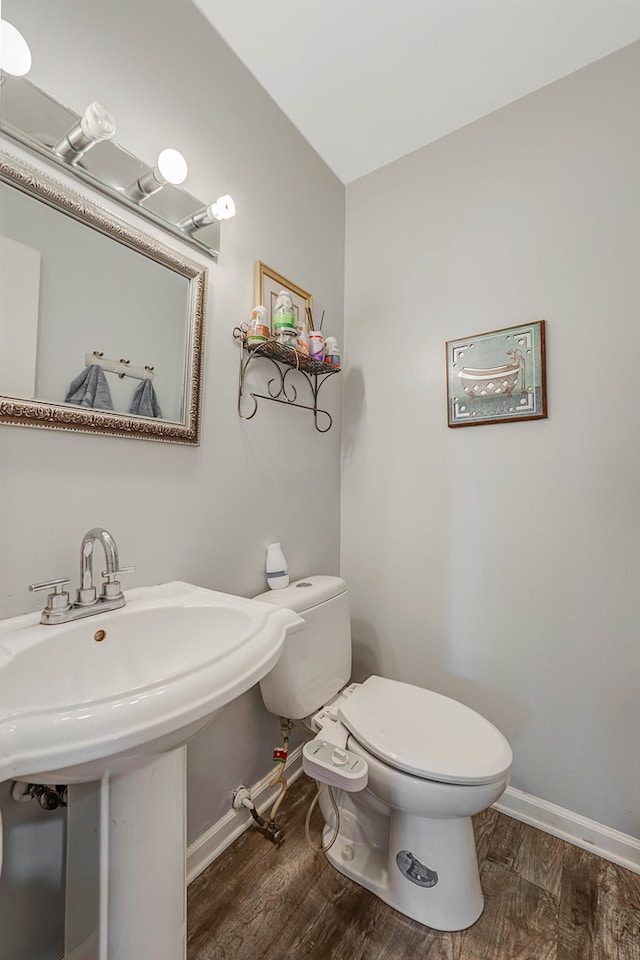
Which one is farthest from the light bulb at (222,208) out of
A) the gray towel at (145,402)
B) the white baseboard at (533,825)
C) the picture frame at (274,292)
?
the white baseboard at (533,825)

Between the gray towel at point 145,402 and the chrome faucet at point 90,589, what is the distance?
0.32 metres

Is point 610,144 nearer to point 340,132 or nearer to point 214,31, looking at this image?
point 340,132

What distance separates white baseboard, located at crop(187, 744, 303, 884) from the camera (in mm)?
1063

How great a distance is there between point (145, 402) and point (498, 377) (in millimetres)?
1141

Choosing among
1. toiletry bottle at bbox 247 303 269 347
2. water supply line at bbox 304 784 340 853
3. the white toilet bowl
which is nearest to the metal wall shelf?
toiletry bottle at bbox 247 303 269 347

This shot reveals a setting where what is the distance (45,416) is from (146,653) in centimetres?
54

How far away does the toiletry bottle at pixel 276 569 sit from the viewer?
130cm

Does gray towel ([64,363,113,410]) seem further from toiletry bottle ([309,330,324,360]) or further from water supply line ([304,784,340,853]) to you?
water supply line ([304,784,340,853])

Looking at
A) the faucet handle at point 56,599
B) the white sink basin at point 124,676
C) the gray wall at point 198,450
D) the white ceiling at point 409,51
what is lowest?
the white sink basin at point 124,676

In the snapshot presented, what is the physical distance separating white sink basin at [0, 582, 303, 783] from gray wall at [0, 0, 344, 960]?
150 mm

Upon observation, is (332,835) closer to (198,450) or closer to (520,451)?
(198,450)

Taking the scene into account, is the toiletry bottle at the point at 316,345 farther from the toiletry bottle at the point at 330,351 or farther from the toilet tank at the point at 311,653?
the toilet tank at the point at 311,653

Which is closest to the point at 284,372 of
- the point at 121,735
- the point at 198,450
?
the point at 198,450

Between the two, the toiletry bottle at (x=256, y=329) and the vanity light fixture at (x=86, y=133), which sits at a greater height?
the vanity light fixture at (x=86, y=133)
